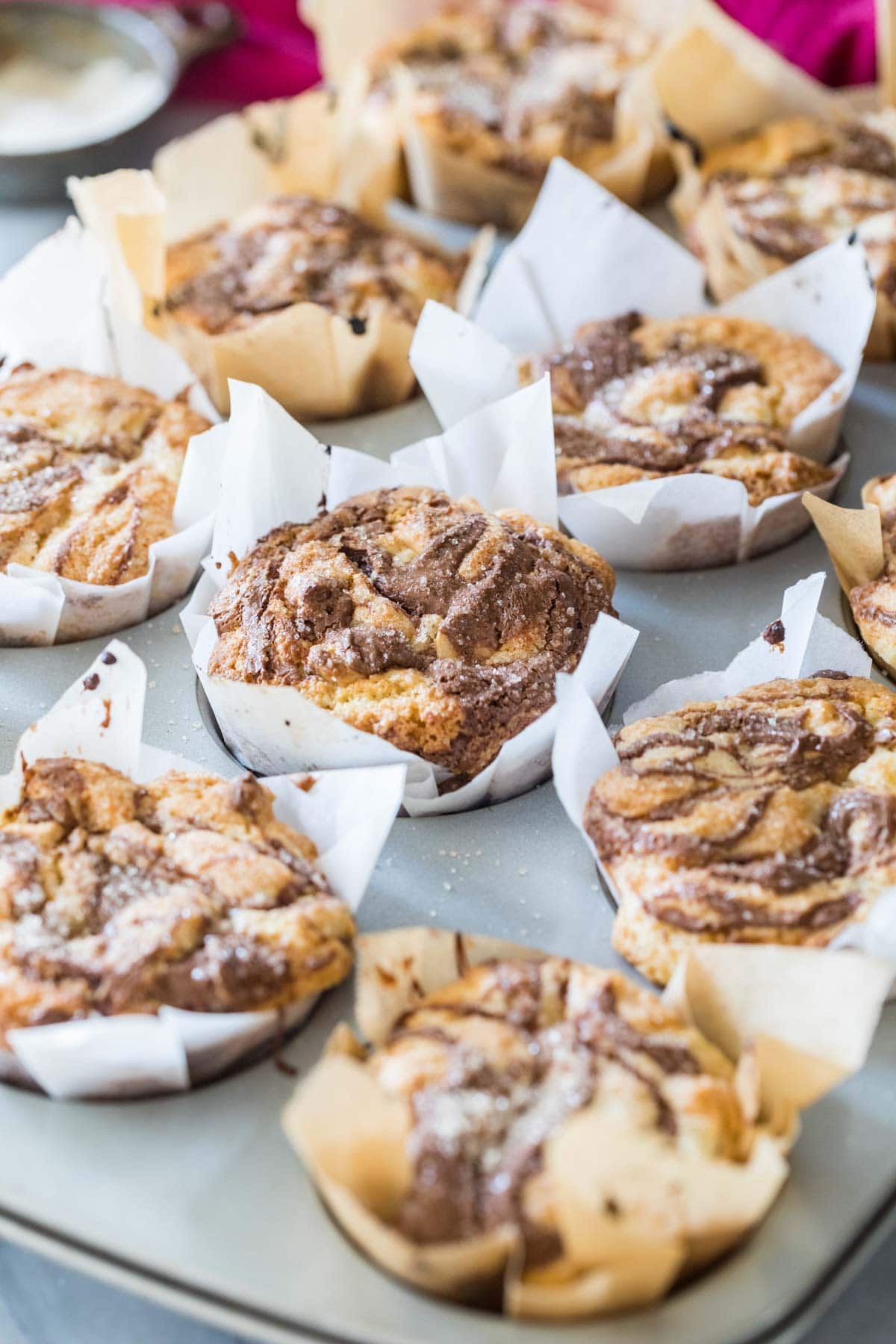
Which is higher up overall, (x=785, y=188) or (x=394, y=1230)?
(x=785, y=188)

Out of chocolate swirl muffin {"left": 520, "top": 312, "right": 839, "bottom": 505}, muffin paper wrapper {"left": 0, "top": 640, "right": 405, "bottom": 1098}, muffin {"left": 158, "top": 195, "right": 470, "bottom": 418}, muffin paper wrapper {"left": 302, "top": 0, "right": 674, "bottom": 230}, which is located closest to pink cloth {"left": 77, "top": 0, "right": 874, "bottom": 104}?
muffin paper wrapper {"left": 302, "top": 0, "right": 674, "bottom": 230}

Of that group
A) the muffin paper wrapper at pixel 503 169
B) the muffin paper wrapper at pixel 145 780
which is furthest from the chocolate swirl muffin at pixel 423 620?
the muffin paper wrapper at pixel 503 169

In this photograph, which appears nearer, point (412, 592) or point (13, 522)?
point (412, 592)

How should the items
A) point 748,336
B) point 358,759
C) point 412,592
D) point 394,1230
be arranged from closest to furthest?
point 394,1230 < point 358,759 < point 412,592 < point 748,336

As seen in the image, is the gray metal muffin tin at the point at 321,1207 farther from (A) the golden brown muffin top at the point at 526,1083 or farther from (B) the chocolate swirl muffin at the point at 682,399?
(B) the chocolate swirl muffin at the point at 682,399

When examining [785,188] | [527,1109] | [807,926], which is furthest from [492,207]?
[527,1109]

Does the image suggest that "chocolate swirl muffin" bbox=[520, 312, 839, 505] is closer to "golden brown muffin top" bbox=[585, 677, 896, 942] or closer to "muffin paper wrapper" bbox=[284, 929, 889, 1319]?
"golden brown muffin top" bbox=[585, 677, 896, 942]

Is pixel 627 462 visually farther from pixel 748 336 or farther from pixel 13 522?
pixel 13 522
